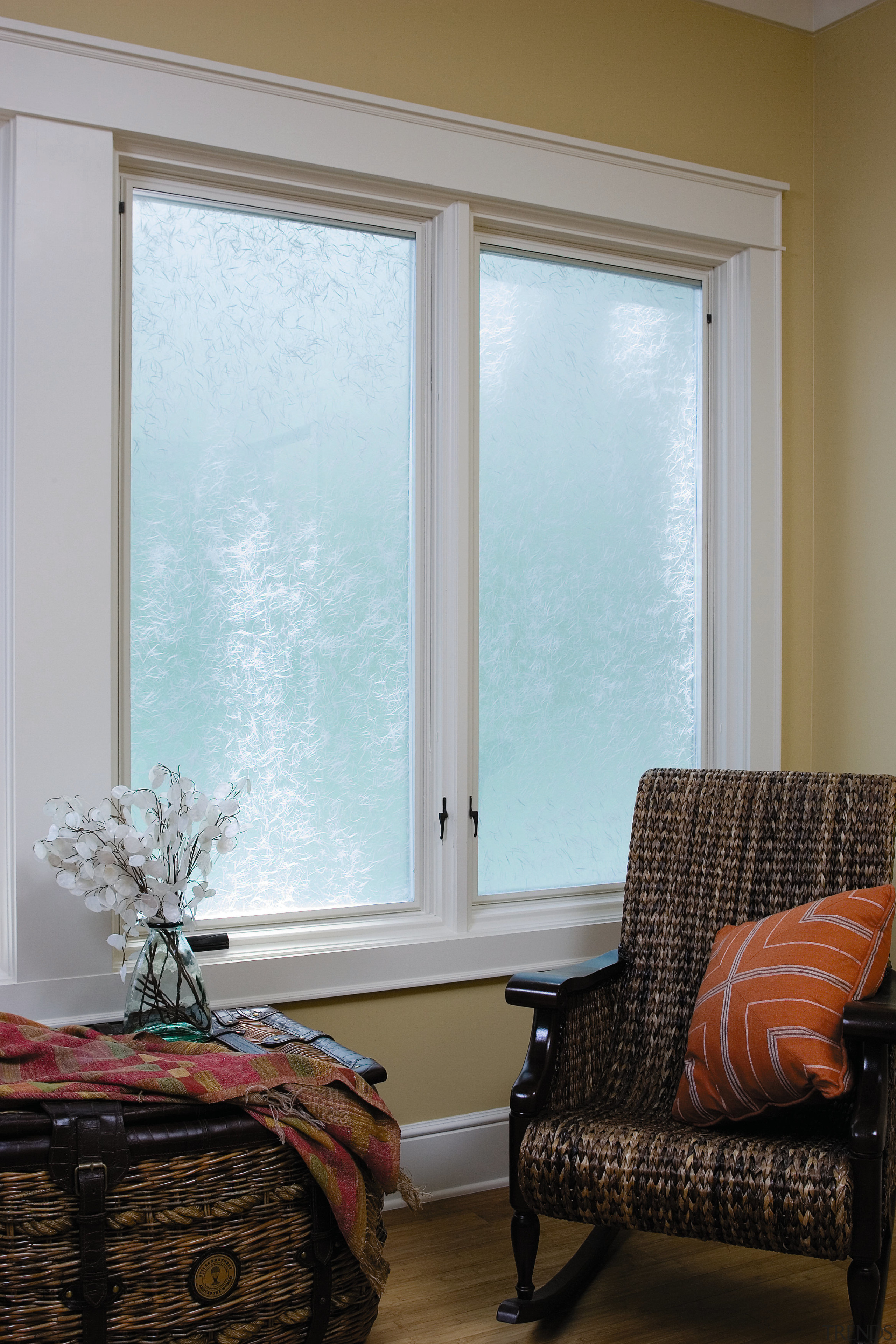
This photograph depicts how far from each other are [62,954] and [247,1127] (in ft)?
1.97

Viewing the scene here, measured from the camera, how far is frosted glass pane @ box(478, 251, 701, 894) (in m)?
2.57

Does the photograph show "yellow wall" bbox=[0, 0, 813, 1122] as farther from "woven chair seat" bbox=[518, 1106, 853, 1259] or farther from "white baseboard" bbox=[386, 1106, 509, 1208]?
"woven chair seat" bbox=[518, 1106, 853, 1259]

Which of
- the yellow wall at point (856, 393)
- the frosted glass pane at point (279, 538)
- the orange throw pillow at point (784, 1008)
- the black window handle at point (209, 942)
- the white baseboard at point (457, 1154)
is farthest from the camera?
the yellow wall at point (856, 393)

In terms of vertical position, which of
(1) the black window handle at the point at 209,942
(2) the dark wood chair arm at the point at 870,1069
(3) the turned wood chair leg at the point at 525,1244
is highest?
(1) the black window handle at the point at 209,942

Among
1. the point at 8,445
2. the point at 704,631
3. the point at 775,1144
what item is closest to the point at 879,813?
the point at 775,1144

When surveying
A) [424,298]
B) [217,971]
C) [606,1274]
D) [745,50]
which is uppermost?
[745,50]

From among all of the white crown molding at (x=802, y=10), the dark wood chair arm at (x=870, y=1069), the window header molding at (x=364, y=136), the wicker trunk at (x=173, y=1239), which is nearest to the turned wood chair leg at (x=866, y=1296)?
the dark wood chair arm at (x=870, y=1069)

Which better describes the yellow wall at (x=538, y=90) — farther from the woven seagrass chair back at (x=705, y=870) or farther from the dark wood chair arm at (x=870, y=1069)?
the dark wood chair arm at (x=870, y=1069)

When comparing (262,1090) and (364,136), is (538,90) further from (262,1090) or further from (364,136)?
(262,1090)

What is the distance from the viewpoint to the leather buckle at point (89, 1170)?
1.49 metres

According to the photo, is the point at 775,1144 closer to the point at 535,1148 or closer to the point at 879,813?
the point at 535,1148

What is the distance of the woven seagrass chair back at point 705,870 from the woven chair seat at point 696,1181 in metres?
0.28

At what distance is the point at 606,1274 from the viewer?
2.06 metres

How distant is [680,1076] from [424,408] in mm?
1515
